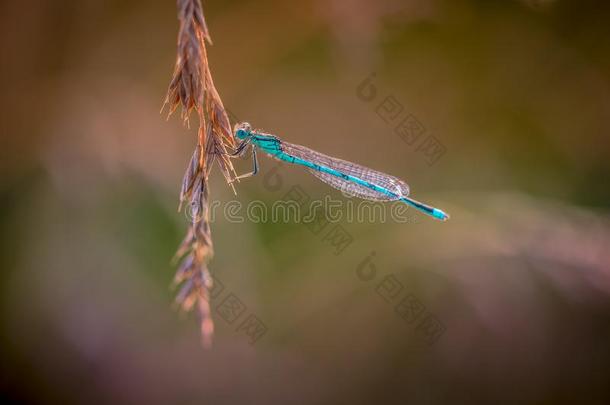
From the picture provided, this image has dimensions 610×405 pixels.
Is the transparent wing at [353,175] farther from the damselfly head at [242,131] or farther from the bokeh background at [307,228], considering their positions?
the damselfly head at [242,131]

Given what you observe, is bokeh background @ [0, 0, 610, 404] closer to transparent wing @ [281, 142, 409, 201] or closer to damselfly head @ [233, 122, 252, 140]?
transparent wing @ [281, 142, 409, 201]

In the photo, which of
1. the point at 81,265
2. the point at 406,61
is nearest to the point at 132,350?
the point at 81,265

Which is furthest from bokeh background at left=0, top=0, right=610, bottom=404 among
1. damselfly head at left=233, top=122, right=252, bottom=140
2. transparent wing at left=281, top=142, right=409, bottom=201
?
damselfly head at left=233, top=122, right=252, bottom=140

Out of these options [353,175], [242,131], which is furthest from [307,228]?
[242,131]

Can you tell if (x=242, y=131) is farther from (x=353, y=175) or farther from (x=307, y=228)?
(x=353, y=175)

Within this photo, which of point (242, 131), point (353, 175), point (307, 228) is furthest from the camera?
point (353, 175)
